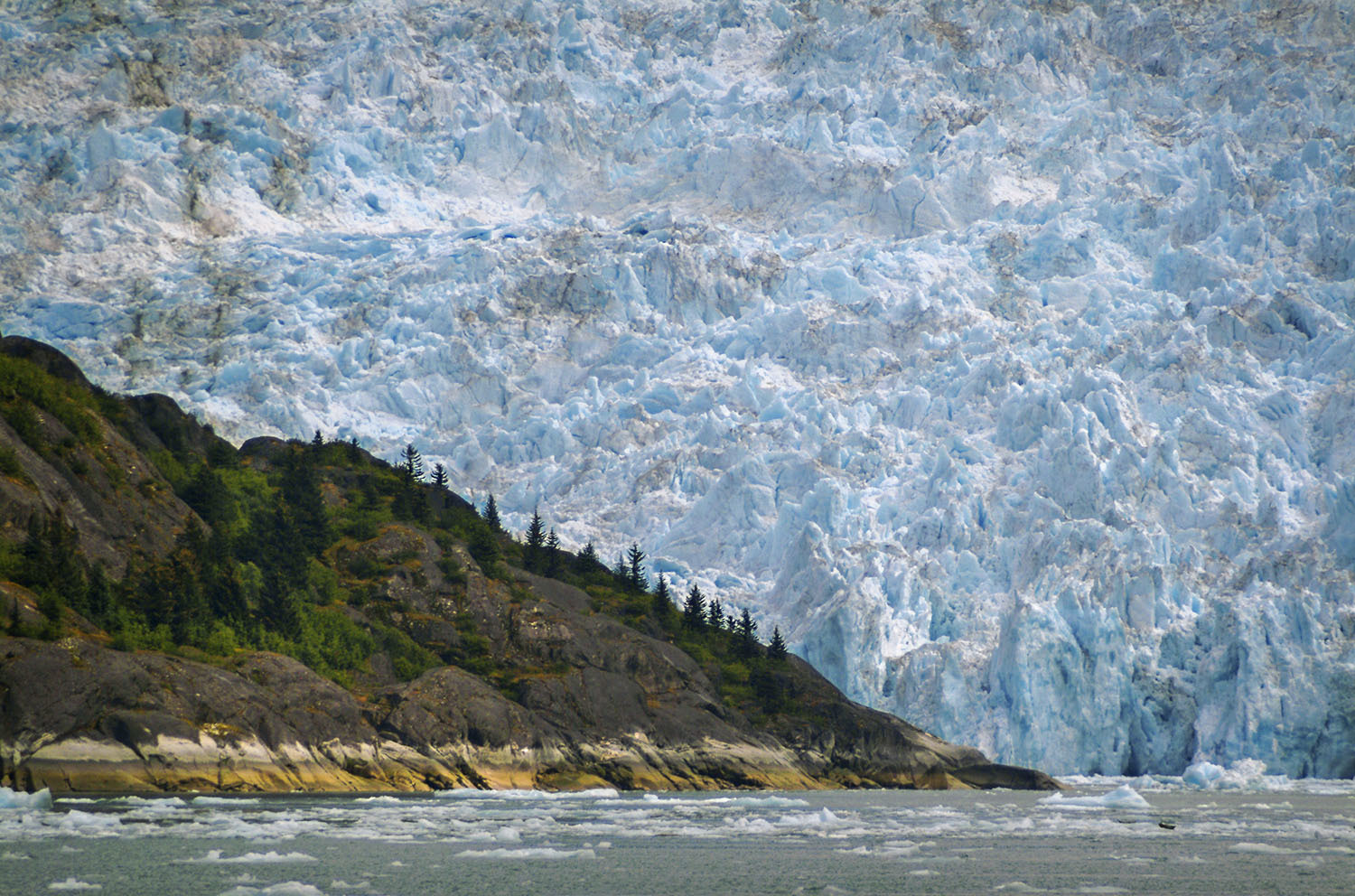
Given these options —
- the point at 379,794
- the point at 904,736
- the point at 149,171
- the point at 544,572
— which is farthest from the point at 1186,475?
the point at 149,171

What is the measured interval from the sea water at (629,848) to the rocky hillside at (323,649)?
102 inches

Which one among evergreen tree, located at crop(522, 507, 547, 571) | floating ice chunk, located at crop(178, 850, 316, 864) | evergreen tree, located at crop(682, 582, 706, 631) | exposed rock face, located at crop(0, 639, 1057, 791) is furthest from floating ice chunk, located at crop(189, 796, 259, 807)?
evergreen tree, located at crop(682, 582, 706, 631)

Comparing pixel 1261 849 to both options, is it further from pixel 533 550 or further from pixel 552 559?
pixel 552 559

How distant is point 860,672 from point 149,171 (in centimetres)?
9045

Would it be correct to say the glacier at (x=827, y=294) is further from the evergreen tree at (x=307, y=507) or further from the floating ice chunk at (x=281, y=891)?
the floating ice chunk at (x=281, y=891)

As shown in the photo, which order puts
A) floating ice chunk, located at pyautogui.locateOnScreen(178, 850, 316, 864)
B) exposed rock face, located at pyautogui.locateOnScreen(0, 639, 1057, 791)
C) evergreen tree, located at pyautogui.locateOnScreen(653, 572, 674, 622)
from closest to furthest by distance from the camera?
1. floating ice chunk, located at pyautogui.locateOnScreen(178, 850, 316, 864)
2. exposed rock face, located at pyautogui.locateOnScreen(0, 639, 1057, 791)
3. evergreen tree, located at pyautogui.locateOnScreen(653, 572, 674, 622)

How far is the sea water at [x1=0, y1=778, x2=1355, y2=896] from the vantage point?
994 inches

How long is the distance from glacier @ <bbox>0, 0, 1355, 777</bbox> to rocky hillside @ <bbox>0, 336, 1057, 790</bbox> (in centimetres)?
1407

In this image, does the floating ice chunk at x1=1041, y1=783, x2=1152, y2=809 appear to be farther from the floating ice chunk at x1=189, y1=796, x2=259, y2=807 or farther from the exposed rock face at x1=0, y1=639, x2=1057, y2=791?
the floating ice chunk at x1=189, y1=796, x2=259, y2=807

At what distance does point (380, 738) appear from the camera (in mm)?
50406

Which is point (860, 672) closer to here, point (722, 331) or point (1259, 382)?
point (1259, 382)

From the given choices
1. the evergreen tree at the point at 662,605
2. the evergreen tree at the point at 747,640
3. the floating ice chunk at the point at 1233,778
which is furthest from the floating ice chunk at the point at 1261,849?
the evergreen tree at the point at 662,605

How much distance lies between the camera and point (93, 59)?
14712cm

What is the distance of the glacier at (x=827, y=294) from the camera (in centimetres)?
7862
